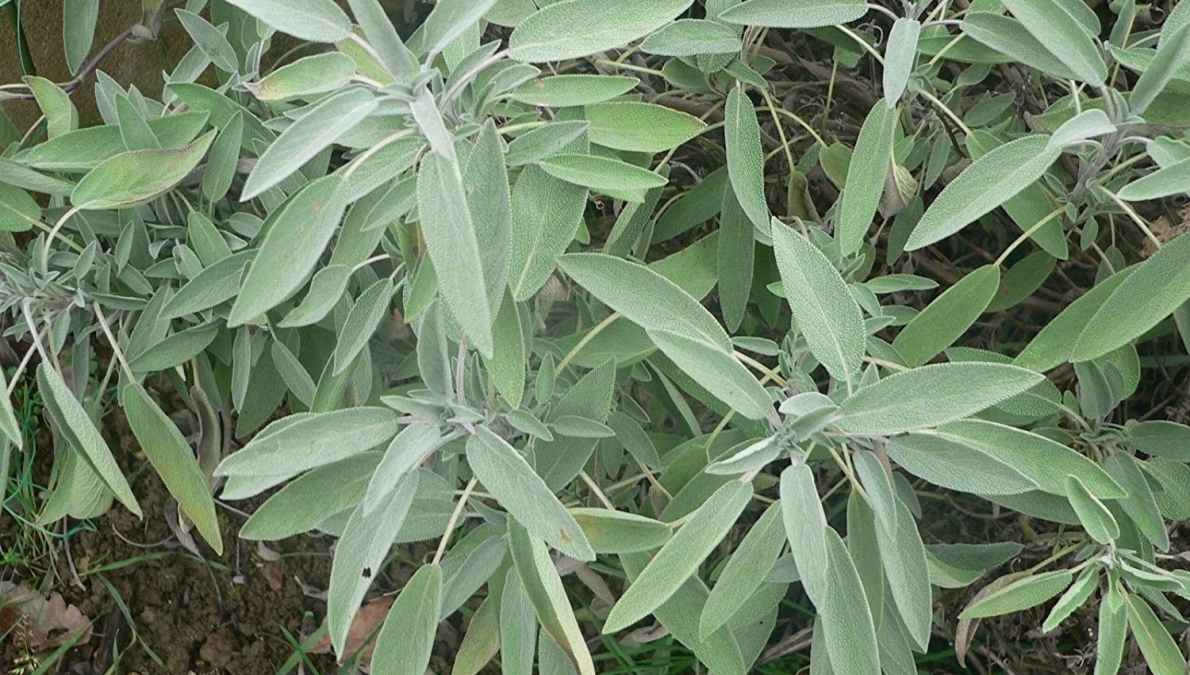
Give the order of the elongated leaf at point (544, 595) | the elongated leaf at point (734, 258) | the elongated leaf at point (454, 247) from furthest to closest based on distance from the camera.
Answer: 1. the elongated leaf at point (734, 258)
2. the elongated leaf at point (544, 595)
3. the elongated leaf at point (454, 247)

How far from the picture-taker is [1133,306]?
750 millimetres

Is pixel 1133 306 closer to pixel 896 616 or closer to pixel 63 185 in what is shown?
pixel 896 616

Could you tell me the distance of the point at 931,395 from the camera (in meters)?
0.68

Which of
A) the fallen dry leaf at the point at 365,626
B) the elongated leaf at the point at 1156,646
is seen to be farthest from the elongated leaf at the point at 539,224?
the fallen dry leaf at the point at 365,626

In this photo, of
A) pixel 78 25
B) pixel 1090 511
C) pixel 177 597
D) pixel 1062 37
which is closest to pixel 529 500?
pixel 1090 511

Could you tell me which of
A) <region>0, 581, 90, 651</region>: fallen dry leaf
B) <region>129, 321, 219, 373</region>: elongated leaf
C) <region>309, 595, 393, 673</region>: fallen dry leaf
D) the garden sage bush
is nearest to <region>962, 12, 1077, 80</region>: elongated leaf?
the garden sage bush

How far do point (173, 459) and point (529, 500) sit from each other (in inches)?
17.8

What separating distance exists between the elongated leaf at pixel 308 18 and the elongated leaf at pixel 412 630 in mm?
408

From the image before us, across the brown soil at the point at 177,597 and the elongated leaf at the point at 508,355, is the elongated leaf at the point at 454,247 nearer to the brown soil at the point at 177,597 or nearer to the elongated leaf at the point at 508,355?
the elongated leaf at the point at 508,355

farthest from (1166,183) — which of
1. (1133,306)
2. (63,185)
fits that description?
(63,185)

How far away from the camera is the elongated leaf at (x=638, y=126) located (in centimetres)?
Result: 84

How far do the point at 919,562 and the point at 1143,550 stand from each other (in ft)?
0.97

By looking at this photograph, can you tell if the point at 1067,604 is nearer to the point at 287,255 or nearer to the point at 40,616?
the point at 287,255

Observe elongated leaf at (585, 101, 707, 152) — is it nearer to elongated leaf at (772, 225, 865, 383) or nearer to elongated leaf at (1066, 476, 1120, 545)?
elongated leaf at (772, 225, 865, 383)
